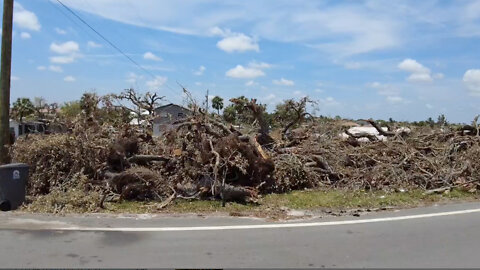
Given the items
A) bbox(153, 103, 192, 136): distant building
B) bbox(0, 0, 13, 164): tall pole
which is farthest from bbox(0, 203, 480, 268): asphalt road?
bbox(153, 103, 192, 136): distant building

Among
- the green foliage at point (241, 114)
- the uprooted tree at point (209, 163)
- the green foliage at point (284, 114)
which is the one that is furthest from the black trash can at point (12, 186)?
the green foliage at point (284, 114)

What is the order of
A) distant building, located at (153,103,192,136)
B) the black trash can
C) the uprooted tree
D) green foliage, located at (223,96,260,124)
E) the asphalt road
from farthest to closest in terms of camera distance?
1. green foliage, located at (223,96,260,124)
2. distant building, located at (153,103,192,136)
3. the uprooted tree
4. the black trash can
5. the asphalt road

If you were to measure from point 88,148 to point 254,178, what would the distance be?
13.9 feet

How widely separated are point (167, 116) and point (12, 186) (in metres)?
5.46

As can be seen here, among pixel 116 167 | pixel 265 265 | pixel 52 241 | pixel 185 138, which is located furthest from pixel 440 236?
pixel 116 167

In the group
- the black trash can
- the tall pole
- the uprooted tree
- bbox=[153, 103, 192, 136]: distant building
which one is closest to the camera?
the black trash can

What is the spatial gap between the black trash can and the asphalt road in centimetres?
55

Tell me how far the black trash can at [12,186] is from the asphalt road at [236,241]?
55cm

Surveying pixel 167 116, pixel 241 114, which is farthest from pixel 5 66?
pixel 241 114

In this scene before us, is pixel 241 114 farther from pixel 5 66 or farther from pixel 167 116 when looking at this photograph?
pixel 5 66

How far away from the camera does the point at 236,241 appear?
673 cm

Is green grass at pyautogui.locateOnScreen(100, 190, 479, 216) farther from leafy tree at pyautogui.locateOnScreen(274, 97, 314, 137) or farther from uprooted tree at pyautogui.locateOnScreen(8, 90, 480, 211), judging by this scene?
leafy tree at pyautogui.locateOnScreen(274, 97, 314, 137)

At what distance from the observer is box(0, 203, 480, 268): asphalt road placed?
227 inches

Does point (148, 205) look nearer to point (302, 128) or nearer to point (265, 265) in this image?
point (265, 265)
